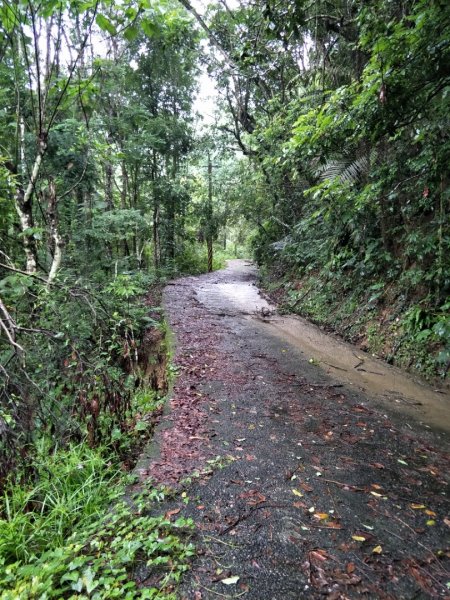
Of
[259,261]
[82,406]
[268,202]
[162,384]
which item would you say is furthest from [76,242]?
[259,261]

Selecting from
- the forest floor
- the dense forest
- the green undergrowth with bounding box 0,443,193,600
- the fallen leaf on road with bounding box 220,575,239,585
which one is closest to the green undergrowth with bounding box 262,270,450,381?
the dense forest

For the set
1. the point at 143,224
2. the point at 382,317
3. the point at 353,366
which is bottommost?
the point at 353,366

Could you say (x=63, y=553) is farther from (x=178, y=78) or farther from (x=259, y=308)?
(x=178, y=78)

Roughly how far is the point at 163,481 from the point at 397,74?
15.2 ft

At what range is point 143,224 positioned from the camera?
944 cm

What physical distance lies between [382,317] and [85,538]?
19.3 feet

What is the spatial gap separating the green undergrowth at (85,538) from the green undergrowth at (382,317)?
370 cm

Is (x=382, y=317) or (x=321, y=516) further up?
(x=382, y=317)

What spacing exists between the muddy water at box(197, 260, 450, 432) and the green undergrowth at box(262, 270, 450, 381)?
0.26 m

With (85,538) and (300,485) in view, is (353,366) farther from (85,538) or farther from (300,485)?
(85,538)

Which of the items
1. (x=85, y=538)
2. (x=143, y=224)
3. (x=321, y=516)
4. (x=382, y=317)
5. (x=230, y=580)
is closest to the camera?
(x=230, y=580)

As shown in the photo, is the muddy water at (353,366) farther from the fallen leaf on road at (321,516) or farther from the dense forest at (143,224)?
the fallen leaf on road at (321,516)

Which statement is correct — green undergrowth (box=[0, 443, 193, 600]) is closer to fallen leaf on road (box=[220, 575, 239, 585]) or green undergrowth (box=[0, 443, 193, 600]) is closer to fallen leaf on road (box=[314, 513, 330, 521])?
fallen leaf on road (box=[220, 575, 239, 585])

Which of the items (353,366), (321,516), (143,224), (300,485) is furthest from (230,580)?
(143,224)
